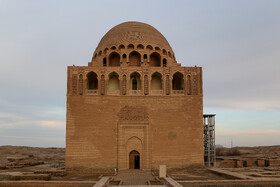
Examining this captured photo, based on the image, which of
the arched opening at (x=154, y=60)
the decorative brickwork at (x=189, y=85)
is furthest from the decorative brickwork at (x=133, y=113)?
the arched opening at (x=154, y=60)

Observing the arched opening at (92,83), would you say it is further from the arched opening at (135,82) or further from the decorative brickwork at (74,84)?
the arched opening at (135,82)

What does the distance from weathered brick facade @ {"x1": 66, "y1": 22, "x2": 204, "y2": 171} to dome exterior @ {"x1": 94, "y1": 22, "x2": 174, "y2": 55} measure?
208cm

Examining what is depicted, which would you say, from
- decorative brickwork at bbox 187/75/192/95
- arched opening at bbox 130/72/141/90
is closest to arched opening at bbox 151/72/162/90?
arched opening at bbox 130/72/141/90

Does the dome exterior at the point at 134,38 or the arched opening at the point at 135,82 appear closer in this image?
the arched opening at the point at 135,82

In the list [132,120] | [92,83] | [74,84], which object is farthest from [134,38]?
[132,120]

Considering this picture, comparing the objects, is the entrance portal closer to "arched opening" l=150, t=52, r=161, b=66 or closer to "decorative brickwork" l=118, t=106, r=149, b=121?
"decorative brickwork" l=118, t=106, r=149, b=121

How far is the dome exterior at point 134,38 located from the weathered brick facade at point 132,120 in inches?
82.0

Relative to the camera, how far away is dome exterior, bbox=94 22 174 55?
848 inches

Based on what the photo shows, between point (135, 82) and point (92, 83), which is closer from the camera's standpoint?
point (135, 82)

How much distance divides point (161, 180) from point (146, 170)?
3990 mm

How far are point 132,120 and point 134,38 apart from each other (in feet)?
23.6

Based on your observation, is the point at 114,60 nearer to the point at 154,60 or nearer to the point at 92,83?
the point at 92,83

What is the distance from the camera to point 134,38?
2169 centimetres

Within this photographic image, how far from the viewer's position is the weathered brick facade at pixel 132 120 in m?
18.3
